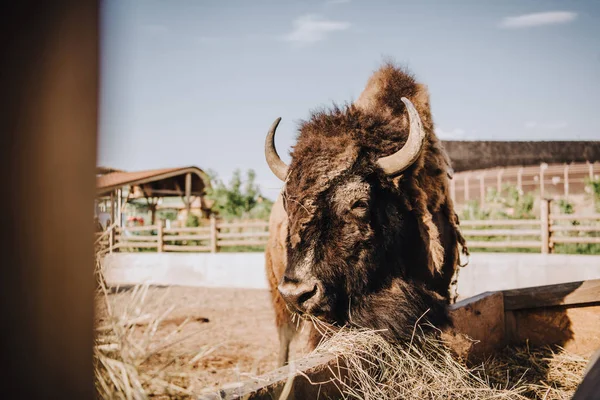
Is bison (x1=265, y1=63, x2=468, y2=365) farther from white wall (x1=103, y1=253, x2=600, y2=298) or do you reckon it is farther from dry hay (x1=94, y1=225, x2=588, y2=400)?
white wall (x1=103, y1=253, x2=600, y2=298)

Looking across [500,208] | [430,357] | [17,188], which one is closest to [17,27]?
[17,188]

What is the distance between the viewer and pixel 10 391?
2.95 feet

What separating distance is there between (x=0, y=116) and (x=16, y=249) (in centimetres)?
27

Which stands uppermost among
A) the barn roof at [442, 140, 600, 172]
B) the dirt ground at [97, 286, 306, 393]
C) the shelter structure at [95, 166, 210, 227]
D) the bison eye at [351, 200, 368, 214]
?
the barn roof at [442, 140, 600, 172]

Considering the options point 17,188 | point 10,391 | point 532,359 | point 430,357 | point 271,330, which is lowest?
point 271,330

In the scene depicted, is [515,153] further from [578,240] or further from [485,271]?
[485,271]

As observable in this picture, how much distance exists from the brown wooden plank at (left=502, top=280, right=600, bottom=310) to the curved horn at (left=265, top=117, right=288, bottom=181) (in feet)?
7.80

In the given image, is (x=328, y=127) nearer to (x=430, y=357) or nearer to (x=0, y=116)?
(x=430, y=357)

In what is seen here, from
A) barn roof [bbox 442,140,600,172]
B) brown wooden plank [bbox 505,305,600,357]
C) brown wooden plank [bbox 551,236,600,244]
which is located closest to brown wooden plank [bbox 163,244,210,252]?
brown wooden plank [bbox 551,236,600,244]

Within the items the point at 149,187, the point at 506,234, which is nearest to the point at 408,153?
the point at 506,234

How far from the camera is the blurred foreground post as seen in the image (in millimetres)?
914

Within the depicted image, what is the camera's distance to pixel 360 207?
3479 mm

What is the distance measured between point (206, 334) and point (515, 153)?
26.7m

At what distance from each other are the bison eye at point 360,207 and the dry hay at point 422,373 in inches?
37.2
